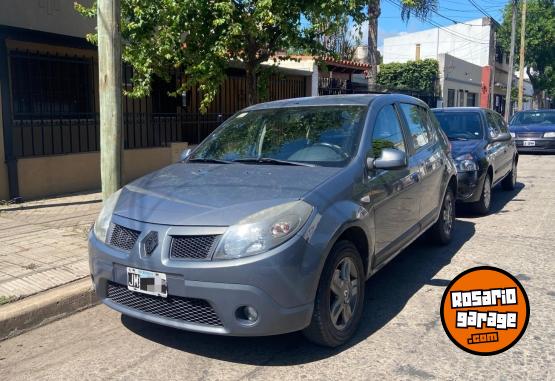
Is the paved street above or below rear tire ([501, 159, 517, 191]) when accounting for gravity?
below

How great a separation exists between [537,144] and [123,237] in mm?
16737

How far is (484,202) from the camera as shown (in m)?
7.98

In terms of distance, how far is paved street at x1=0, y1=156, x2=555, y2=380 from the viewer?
3.43 metres

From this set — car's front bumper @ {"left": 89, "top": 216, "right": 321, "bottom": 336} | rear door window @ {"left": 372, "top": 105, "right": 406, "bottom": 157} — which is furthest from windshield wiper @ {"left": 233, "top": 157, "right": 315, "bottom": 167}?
car's front bumper @ {"left": 89, "top": 216, "right": 321, "bottom": 336}

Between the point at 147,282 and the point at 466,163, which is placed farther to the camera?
the point at 466,163

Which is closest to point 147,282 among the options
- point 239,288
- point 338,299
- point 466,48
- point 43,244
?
point 239,288

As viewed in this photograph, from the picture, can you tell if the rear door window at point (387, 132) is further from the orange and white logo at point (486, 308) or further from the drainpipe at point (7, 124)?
the drainpipe at point (7, 124)

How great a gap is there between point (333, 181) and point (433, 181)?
2.19 metres

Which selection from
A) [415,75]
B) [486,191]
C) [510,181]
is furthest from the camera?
[415,75]

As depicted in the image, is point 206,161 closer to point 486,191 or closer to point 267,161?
point 267,161

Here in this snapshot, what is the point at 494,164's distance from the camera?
8.48 metres

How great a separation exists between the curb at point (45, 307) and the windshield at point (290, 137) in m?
1.47

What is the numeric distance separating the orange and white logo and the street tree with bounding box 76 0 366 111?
5.07 metres

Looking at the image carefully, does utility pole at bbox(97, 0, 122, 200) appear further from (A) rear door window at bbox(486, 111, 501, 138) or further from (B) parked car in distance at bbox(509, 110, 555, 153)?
(B) parked car in distance at bbox(509, 110, 555, 153)
